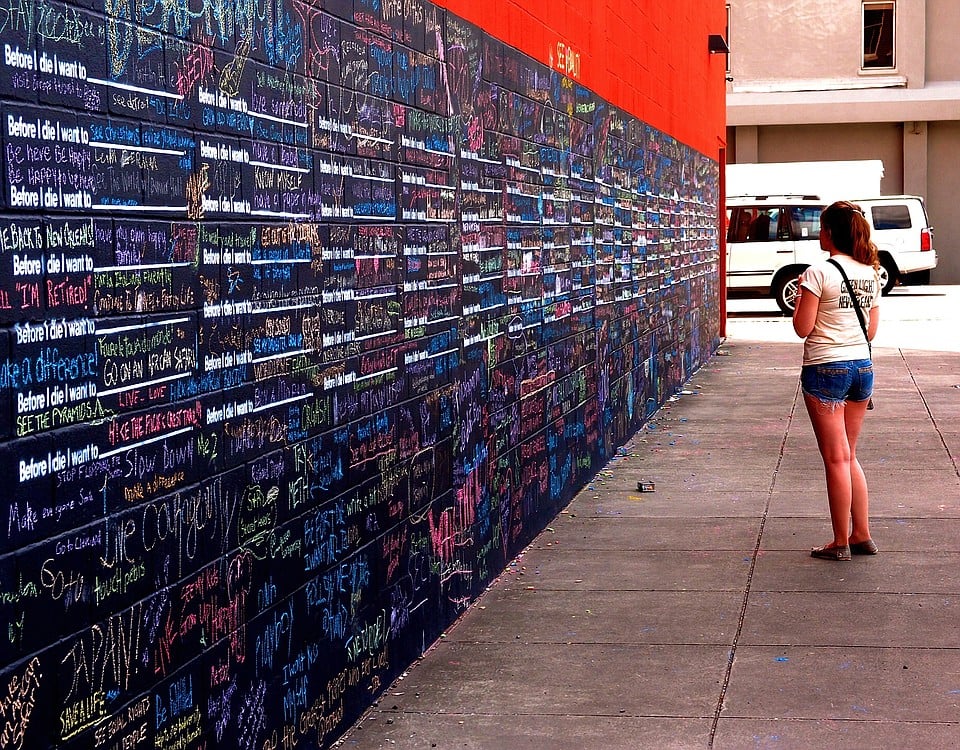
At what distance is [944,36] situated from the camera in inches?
1517

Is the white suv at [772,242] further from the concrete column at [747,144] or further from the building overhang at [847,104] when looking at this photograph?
the concrete column at [747,144]

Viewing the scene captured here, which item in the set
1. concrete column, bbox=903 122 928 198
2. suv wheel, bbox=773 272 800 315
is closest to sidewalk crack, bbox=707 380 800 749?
suv wheel, bbox=773 272 800 315

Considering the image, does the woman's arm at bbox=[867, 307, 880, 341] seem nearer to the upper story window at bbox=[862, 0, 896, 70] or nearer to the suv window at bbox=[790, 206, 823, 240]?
the suv window at bbox=[790, 206, 823, 240]

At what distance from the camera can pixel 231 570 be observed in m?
4.10

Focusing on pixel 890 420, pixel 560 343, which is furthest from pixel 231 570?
pixel 890 420

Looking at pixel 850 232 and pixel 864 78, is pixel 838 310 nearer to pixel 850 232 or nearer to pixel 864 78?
pixel 850 232

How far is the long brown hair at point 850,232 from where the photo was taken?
7.33 metres

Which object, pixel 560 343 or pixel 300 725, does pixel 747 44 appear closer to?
pixel 560 343

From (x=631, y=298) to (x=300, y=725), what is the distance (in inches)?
295

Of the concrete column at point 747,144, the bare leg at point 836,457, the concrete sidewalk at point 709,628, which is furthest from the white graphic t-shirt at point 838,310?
the concrete column at point 747,144

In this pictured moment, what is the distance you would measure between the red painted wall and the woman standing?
1.95 meters

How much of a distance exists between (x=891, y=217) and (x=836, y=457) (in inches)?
940

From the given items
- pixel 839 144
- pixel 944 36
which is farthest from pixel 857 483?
pixel 944 36

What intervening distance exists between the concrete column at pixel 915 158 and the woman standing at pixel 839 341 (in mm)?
32816
